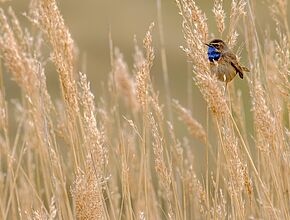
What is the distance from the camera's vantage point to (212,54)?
242cm

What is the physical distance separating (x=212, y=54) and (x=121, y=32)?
1383cm

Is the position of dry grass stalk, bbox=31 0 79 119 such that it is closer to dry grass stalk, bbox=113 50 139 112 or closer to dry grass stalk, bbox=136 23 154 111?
dry grass stalk, bbox=136 23 154 111

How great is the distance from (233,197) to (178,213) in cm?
19

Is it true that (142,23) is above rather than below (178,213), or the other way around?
above

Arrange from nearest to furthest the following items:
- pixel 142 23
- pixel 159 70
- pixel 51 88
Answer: pixel 51 88, pixel 159 70, pixel 142 23

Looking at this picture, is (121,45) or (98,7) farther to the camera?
(98,7)

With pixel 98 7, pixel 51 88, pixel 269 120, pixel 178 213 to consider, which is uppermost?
pixel 98 7

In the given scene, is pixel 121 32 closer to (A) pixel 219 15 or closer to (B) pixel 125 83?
(B) pixel 125 83

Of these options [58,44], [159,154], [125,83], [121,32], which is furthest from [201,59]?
[121,32]

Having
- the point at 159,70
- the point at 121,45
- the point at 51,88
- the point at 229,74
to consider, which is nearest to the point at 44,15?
the point at 229,74

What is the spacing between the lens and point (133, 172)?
3342 millimetres

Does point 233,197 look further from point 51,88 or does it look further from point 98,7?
point 98,7

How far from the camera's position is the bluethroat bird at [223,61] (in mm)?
2363

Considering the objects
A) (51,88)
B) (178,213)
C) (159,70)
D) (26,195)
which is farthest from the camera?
(159,70)
